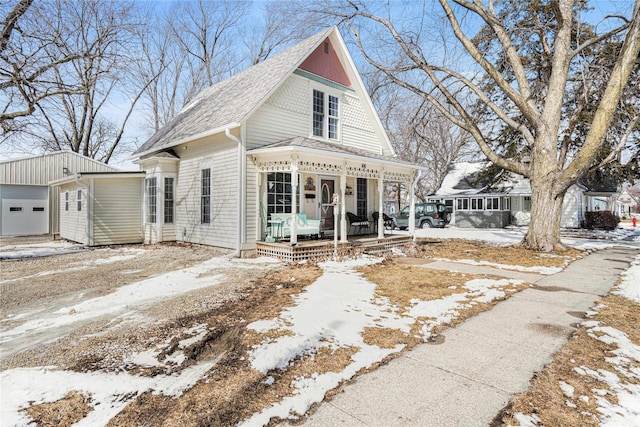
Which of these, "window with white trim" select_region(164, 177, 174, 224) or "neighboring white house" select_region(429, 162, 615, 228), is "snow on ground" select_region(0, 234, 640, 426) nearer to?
"window with white trim" select_region(164, 177, 174, 224)

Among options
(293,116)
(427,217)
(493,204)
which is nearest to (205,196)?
(293,116)

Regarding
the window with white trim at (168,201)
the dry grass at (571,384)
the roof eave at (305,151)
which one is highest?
the roof eave at (305,151)

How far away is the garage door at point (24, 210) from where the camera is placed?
1614 cm

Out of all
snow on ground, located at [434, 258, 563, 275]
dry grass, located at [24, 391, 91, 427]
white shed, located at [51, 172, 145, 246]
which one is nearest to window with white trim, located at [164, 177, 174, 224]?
white shed, located at [51, 172, 145, 246]

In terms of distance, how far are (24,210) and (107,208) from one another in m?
7.91

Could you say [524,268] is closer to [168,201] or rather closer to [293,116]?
[293,116]

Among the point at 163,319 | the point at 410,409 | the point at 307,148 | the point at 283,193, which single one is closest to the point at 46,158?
the point at 283,193

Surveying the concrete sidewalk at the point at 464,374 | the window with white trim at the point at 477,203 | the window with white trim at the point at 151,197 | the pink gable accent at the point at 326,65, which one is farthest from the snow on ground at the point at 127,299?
the window with white trim at the point at 477,203

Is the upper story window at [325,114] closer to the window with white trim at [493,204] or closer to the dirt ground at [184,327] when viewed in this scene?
the dirt ground at [184,327]

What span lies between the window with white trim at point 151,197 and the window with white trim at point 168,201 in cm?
57

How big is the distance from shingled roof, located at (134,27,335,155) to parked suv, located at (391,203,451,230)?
13.6 meters

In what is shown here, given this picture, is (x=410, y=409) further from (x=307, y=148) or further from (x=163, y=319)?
(x=307, y=148)

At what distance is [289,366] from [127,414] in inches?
50.8

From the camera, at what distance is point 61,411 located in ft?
7.84
